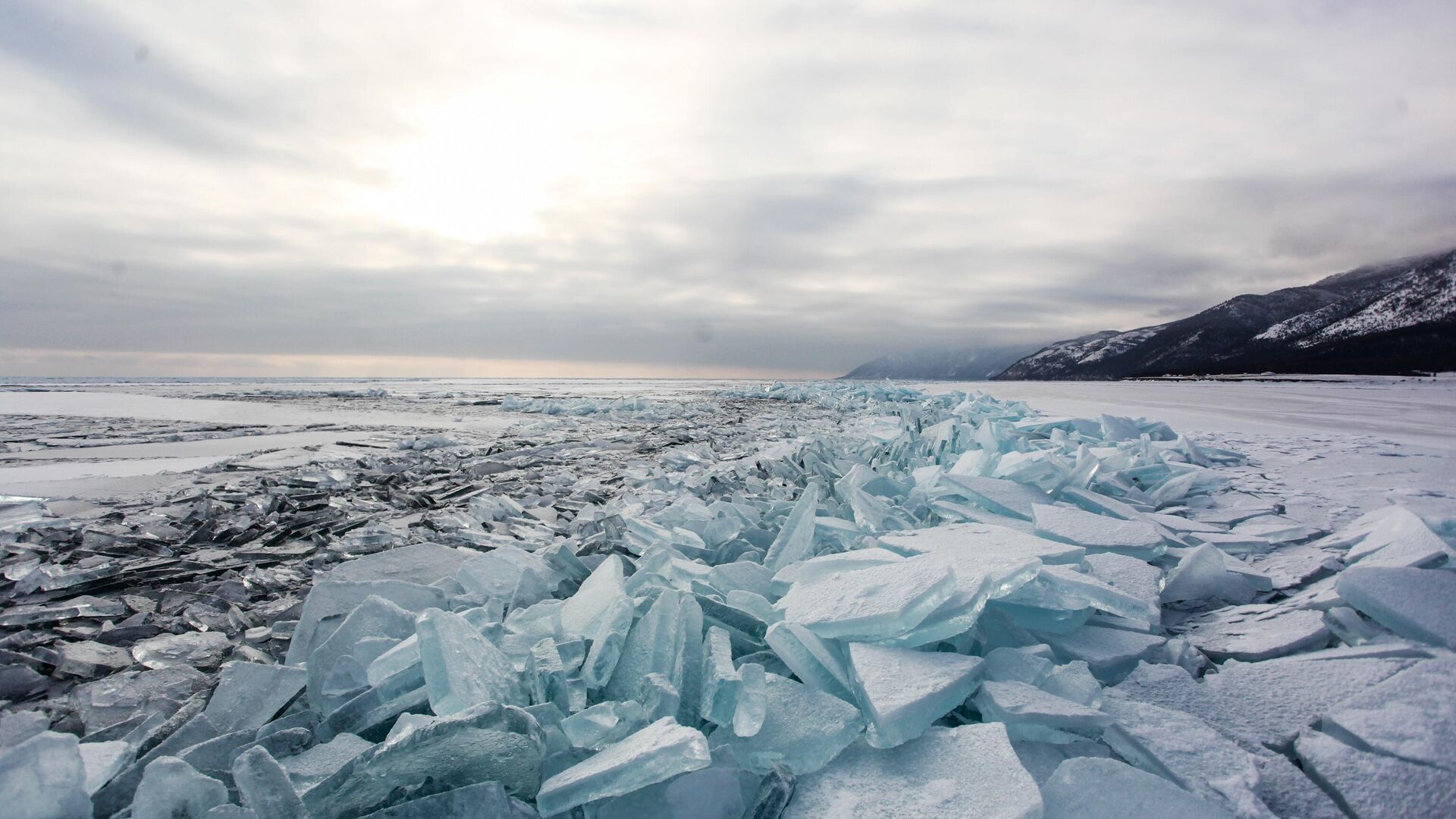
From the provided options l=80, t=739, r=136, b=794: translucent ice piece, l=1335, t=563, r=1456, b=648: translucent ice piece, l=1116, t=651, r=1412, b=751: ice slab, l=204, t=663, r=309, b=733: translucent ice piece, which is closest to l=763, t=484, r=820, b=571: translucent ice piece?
l=1116, t=651, r=1412, b=751: ice slab

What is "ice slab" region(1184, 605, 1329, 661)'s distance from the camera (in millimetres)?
1276

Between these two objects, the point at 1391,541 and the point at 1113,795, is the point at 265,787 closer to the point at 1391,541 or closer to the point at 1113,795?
the point at 1113,795

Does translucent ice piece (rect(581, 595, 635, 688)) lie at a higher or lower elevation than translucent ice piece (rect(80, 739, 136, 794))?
higher

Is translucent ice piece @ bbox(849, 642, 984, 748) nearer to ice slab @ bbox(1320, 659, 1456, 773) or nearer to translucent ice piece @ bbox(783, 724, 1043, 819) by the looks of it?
translucent ice piece @ bbox(783, 724, 1043, 819)

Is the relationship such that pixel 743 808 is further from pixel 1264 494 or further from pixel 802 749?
pixel 1264 494

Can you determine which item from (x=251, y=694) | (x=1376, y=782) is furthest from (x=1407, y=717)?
(x=251, y=694)

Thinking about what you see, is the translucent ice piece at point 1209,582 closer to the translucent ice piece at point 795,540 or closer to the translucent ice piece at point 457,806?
the translucent ice piece at point 795,540

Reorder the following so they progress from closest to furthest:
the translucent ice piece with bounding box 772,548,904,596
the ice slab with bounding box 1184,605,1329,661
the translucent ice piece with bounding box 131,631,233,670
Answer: the ice slab with bounding box 1184,605,1329,661
the translucent ice piece with bounding box 131,631,233,670
the translucent ice piece with bounding box 772,548,904,596

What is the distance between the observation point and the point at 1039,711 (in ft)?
3.32

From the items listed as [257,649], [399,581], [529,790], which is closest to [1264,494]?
[529,790]

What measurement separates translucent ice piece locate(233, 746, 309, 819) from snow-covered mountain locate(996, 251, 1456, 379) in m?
50.6

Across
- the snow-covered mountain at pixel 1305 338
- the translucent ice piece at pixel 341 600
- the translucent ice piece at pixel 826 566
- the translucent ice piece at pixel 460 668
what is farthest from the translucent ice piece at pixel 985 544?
the snow-covered mountain at pixel 1305 338

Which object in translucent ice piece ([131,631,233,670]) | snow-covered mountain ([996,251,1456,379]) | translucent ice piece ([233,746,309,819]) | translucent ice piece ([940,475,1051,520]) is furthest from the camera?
snow-covered mountain ([996,251,1456,379])

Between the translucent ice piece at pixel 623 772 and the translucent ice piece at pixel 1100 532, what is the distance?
142 cm
